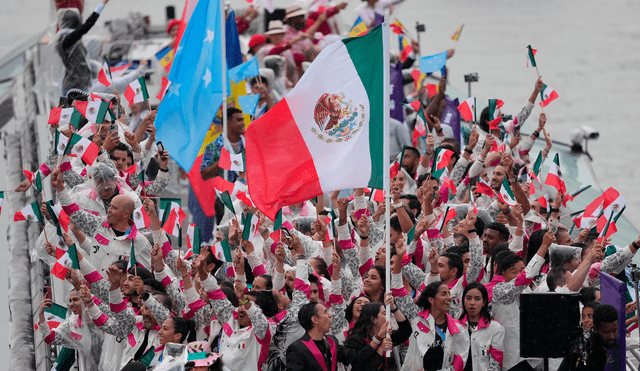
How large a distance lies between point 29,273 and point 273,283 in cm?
266

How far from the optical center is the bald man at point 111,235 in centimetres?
764

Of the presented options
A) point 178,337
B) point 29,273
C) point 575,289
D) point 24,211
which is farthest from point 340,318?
point 29,273

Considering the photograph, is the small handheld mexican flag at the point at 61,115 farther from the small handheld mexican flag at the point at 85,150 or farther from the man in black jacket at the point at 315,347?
the man in black jacket at the point at 315,347

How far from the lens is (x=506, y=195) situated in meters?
8.02

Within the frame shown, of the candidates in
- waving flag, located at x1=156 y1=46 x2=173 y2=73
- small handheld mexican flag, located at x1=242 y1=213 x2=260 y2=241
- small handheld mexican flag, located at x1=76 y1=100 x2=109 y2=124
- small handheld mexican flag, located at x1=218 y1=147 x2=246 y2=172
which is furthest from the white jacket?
waving flag, located at x1=156 y1=46 x2=173 y2=73

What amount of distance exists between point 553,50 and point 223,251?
18.4m

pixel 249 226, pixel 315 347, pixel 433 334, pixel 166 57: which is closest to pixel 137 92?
pixel 166 57

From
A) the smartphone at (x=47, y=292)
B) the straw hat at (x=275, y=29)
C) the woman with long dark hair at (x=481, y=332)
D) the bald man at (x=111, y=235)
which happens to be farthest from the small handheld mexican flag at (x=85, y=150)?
the straw hat at (x=275, y=29)

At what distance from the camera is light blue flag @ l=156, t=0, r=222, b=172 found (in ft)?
28.6

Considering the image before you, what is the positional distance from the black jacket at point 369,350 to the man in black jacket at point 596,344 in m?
1.05

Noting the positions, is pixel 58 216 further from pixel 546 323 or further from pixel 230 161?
pixel 546 323

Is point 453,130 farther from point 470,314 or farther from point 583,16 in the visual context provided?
point 583,16

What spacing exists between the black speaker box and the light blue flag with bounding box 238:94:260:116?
4359mm

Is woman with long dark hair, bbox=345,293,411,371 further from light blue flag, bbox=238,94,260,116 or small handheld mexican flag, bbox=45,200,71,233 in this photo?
light blue flag, bbox=238,94,260,116
